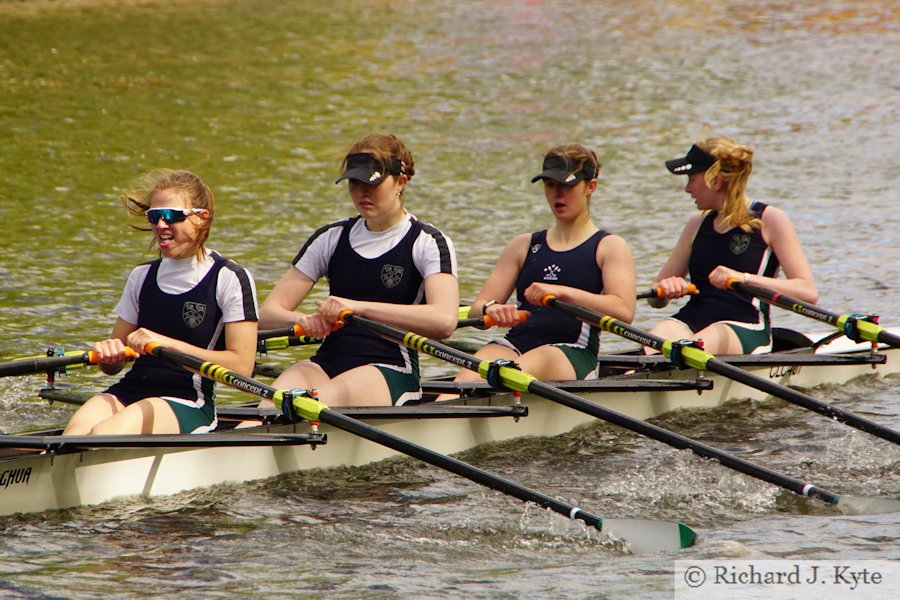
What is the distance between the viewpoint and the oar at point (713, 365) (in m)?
7.93

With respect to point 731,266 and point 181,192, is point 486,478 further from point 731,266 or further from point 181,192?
point 731,266

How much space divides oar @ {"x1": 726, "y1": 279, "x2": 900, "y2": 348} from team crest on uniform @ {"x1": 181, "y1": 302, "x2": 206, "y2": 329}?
152 inches

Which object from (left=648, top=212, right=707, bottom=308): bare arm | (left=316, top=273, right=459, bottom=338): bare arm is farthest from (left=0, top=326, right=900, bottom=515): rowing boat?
(left=648, top=212, right=707, bottom=308): bare arm

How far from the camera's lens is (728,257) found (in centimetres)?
934

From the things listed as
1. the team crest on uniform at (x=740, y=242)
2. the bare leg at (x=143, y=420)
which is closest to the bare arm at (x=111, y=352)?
A: the bare leg at (x=143, y=420)

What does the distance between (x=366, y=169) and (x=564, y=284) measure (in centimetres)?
167

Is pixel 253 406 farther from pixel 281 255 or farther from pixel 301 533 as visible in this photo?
pixel 281 255

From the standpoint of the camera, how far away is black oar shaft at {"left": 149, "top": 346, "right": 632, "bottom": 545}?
6.62 metres

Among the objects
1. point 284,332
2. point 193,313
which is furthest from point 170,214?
point 284,332

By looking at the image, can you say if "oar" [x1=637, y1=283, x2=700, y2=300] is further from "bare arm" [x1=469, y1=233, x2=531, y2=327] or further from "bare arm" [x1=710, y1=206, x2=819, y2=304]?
"bare arm" [x1=469, y1=233, x2=531, y2=327]

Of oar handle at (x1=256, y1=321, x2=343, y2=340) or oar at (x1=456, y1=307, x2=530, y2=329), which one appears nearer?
oar handle at (x1=256, y1=321, x2=343, y2=340)

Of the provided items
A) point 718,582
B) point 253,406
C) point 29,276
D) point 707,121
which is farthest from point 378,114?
point 718,582

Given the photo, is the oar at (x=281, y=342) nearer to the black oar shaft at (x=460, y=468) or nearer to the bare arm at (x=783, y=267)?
the black oar shaft at (x=460, y=468)

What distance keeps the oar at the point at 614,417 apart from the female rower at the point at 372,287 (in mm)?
119
